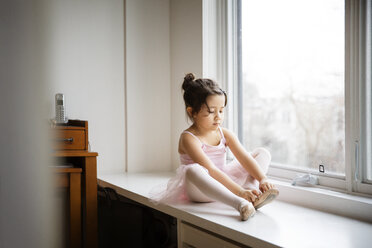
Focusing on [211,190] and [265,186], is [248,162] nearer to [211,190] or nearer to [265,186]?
[265,186]

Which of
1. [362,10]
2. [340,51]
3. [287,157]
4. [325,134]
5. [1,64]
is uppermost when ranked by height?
[362,10]

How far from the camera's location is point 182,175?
4.54 feet

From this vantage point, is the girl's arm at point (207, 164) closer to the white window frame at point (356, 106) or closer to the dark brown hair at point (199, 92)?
the dark brown hair at point (199, 92)

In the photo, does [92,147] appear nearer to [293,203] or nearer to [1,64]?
[293,203]

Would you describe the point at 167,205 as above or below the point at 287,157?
below

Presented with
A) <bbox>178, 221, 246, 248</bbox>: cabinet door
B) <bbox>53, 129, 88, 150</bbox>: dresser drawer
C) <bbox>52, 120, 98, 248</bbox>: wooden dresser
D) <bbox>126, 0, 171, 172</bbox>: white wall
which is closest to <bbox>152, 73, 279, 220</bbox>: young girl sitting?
<bbox>178, 221, 246, 248</bbox>: cabinet door

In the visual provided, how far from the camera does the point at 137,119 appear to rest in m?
2.18

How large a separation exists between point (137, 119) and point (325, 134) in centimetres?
107

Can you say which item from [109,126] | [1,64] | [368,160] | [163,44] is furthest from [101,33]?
[1,64]

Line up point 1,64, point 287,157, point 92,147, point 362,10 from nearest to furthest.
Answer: point 1,64, point 362,10, point 287,157, point 92,147

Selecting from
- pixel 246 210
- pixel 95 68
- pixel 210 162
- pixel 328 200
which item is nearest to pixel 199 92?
pixel 210 162

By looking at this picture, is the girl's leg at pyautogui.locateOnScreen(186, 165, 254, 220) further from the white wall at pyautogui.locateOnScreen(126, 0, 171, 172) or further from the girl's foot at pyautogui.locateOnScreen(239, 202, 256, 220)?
the white wall at pyautogui.locateOnScreen(126, 0, 171, 172)

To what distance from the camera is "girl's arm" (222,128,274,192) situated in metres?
1.35

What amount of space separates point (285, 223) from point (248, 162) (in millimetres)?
332
